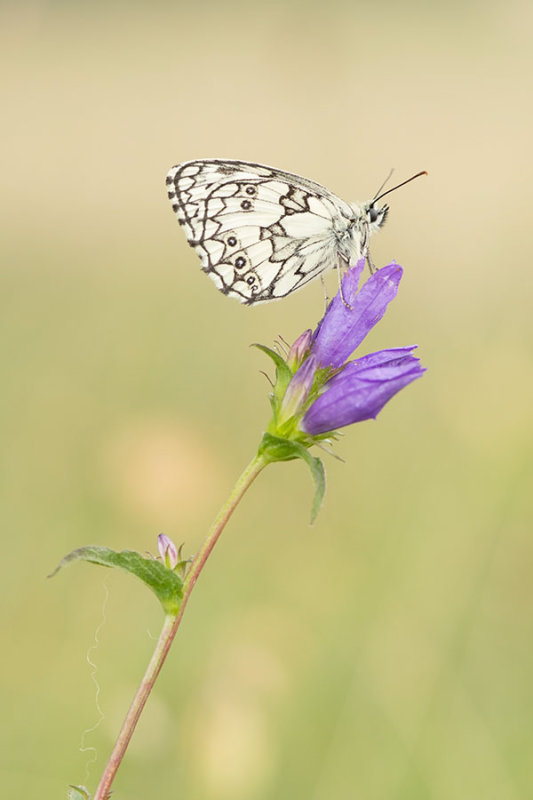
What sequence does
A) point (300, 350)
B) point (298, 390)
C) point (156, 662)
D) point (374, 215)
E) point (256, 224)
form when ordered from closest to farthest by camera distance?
1. point (156, 662)
2. point (298, 390)
3. point (300, 350)
4. point (256, 224)
5. point (374, 215)

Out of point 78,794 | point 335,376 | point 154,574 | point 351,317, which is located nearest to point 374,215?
point 351,317

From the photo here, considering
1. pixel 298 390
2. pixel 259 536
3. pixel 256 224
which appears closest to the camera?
pixel 298 390

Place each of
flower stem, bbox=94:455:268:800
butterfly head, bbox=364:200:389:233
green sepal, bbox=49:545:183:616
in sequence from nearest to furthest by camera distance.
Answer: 1. flower stem, bbox=94:455:268:800
2. green sepal, bbox=49:545:183:616
3. butterfly head, bbox=364:200:389:233

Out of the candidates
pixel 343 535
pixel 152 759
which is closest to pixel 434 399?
pixel 343 535

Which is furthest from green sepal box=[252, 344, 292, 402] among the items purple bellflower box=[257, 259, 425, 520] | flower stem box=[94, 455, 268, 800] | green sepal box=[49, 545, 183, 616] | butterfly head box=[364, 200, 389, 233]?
butterfly head box=[364, 200, 389, 233]

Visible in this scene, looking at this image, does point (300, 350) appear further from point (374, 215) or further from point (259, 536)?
point (259, 536)

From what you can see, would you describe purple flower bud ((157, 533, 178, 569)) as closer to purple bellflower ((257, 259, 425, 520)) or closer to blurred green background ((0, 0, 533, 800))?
purple bellflower ((257, 259, 425, 520))
